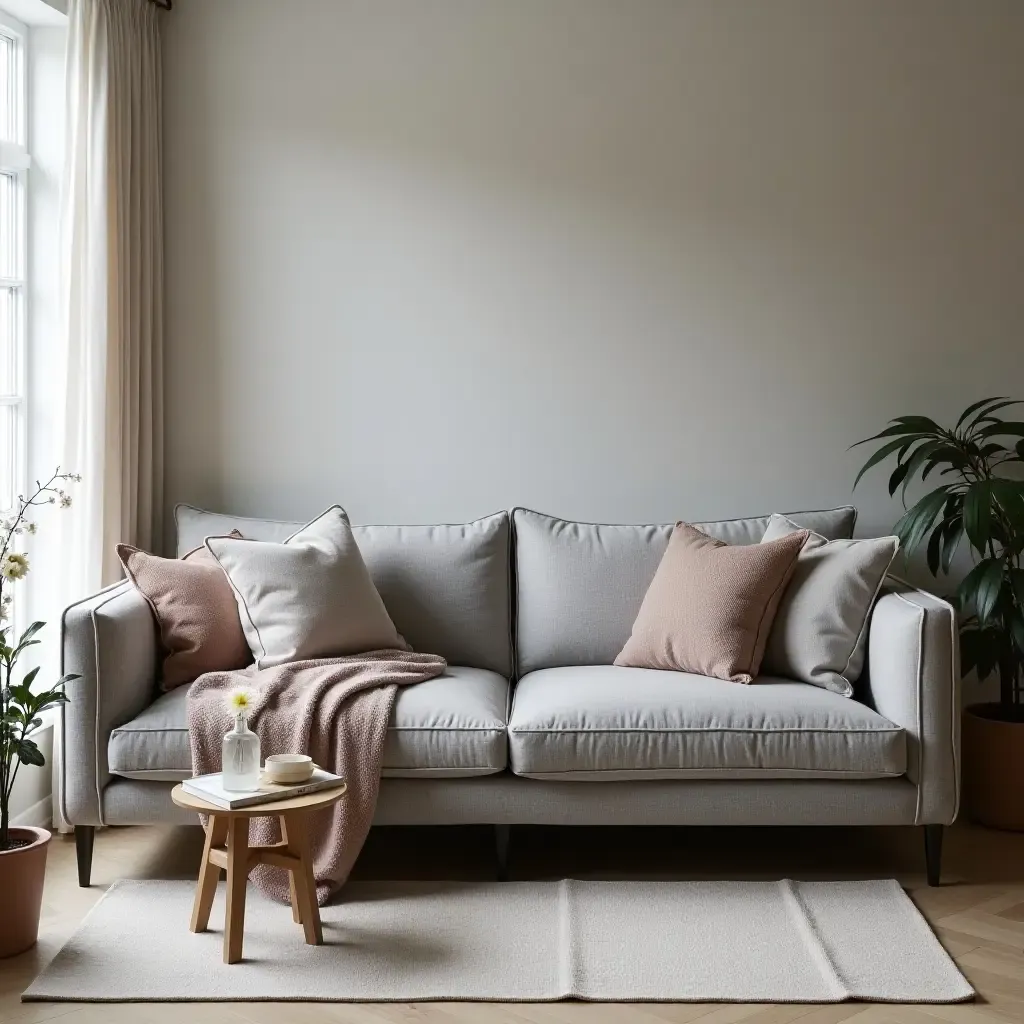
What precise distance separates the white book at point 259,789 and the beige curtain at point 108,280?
3.81ft

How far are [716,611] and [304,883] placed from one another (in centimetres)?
131

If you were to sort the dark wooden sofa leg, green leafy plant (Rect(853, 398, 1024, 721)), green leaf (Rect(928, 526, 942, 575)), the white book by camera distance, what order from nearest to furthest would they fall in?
the white book, the dark wooden sofa leg, green leafy plant (Rect(853, 398, 1024, 721)), green leaf (Rect(928, 526, 942, 575))

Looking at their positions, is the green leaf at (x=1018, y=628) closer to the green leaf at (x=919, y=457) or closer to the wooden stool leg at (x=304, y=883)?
the green leaf at (x=919, y=457)

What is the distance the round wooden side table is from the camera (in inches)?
99.1

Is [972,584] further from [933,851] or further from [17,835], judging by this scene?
[17,835]

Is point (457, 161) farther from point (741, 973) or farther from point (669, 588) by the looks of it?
point (741, 973)

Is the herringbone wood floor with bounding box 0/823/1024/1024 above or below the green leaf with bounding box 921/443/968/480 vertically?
below

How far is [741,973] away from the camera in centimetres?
254

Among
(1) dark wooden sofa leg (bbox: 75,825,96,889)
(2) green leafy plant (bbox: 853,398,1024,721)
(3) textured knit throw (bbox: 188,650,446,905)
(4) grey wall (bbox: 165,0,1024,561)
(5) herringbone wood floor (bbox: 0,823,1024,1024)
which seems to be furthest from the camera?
(4) grey wall (bbox: 165,0,1024,561)

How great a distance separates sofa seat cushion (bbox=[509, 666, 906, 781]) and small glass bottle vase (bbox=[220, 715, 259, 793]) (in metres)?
0.68

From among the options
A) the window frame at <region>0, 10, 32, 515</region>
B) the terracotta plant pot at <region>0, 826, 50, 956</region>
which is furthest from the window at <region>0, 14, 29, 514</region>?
the terracotta plant pot at <region>0, 826, 50, 956</region>

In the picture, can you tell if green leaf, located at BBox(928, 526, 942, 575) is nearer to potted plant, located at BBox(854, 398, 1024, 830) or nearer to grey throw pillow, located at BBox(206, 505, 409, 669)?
potted plant, located at BBox(854, 398, 1024, 830)

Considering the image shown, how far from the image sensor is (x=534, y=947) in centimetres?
267

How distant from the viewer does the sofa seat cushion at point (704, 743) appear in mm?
2951
